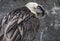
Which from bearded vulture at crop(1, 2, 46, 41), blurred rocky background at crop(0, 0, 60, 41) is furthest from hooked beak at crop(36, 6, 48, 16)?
blurred rocky background at crop(0, 0, 60, 41)

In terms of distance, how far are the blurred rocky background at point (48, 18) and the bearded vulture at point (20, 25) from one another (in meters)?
0.38

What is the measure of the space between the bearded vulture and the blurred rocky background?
0.38m

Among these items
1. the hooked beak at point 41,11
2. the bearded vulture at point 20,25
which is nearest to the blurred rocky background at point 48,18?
the hooked beak at point 41,11

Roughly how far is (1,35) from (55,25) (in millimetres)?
1140

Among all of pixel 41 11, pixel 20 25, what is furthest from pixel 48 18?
pixel 20 25

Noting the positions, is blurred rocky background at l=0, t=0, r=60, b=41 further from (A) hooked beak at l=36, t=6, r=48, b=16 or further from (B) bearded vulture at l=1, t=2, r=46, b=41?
(B) bearded vulture at l=1, t=2, r=46, b=41

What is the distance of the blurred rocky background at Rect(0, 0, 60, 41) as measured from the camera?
4.17m

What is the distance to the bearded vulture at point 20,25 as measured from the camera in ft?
11.0

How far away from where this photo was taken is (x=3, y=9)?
468cm

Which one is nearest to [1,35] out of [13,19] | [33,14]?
[13,19]

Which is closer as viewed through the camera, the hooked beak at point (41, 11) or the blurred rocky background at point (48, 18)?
the hooked beak at point (41, 11)

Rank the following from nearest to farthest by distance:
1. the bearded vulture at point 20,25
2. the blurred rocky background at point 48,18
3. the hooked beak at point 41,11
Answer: the bearded vulture at point 20,25 < the hooked beak at point 41,11 < the blurred rocky background at point 48,18

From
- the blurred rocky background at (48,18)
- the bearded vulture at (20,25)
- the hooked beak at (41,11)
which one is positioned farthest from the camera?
the blurred rocky background at (48,18)

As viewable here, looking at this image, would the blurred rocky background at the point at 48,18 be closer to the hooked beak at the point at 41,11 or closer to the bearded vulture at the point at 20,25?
the hooked beak at the point at 41,11
